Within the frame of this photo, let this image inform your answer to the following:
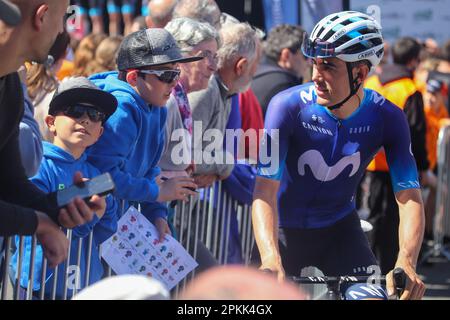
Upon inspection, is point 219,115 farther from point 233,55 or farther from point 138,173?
point 138,173

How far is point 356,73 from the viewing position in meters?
5.19

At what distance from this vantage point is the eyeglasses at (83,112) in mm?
4992

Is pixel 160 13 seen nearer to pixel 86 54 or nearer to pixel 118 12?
pixel 86 54

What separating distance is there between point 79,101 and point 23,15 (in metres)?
1.53

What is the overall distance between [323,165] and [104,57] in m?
2.72

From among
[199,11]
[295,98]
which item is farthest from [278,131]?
[199,11]

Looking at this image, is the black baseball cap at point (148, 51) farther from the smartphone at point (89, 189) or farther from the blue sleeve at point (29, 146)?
the smartphone at point (89, 189)

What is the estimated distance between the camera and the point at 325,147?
5.28 meters

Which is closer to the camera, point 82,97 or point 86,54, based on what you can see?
point 82,97

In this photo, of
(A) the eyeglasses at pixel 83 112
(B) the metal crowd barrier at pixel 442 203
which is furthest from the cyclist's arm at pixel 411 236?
(B) the metal crowd barrier at pixel 442 203

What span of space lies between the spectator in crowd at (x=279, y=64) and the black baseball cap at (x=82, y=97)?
3378mm

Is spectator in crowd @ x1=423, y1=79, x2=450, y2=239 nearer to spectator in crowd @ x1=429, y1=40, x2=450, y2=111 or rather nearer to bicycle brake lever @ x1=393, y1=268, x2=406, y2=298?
spectator in crowd @ x1=429, y1=40, x2=450, y2=111

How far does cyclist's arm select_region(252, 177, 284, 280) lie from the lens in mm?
4605
